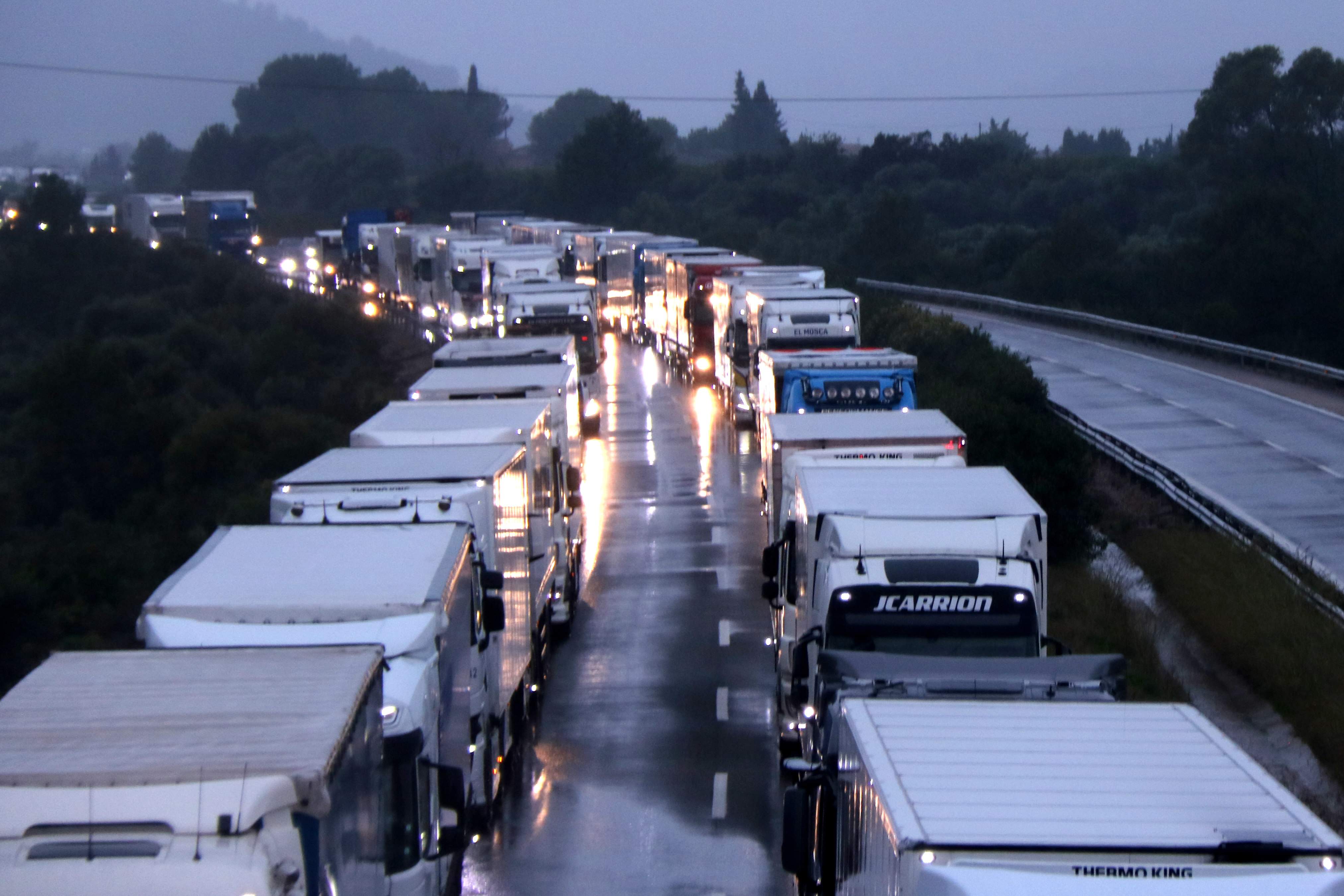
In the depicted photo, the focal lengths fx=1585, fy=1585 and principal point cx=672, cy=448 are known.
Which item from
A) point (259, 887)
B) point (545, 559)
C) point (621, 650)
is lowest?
point (621, 650)

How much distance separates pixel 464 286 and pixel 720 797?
35.4m

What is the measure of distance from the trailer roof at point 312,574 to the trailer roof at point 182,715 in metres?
1.59

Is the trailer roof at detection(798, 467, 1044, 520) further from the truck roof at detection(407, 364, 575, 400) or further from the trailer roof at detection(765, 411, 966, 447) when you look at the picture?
the truck roof at detection(407, 364, 575, 400)

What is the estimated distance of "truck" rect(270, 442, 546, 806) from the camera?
11891mm

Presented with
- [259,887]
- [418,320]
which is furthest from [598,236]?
[259,887]

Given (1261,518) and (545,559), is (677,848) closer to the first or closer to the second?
(545,559)

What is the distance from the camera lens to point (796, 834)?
26.6 feet

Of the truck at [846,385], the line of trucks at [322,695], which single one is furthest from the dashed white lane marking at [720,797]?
the truck at [846,385]

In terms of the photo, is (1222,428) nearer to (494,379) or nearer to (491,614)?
(494,379)

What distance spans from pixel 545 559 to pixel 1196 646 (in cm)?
761

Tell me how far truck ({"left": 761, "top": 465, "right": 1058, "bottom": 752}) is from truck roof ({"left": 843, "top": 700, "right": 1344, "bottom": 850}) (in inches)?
147

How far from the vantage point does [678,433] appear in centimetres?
3700

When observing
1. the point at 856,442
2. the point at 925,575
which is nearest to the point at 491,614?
the point at 925,575

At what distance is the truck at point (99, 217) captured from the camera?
289ft
